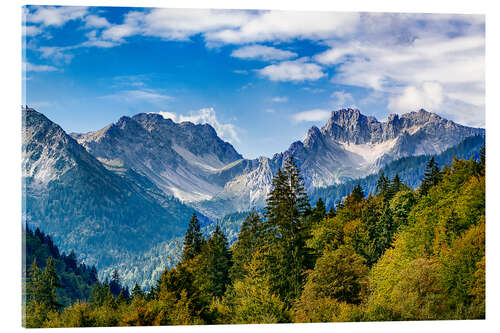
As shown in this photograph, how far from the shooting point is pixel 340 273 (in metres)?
26.8

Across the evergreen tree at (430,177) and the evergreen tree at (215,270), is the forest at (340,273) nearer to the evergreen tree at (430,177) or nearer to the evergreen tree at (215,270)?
the evergreen tree at (430,177)

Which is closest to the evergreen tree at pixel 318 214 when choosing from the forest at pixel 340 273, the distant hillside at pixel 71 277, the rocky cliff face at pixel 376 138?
the forest at pixel 340 273

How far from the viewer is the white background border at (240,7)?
19344mm

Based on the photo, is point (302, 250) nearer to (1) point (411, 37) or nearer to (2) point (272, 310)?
(2) point (272, 310)

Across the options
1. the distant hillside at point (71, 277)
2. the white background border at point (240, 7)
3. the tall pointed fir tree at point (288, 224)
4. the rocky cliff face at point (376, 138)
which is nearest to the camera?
the white background border at point (240, 7)

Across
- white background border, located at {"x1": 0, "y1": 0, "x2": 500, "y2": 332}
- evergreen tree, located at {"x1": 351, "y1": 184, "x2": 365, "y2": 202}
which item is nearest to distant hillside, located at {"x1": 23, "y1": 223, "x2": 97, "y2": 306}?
evergreen tree, located at {"x1": 351, "y1": 184, "x2": 365, "y2": 202}

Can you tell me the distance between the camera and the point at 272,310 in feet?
74.7

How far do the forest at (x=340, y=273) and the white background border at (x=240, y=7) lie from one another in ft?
1.91

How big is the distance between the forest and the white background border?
0.58 m

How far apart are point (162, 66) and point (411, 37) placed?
1245 cm

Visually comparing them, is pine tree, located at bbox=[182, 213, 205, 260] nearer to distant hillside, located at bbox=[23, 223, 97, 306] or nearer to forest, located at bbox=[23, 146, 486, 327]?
forest, located at bbox=[23, 146, 486, 327]

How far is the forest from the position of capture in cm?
2236
